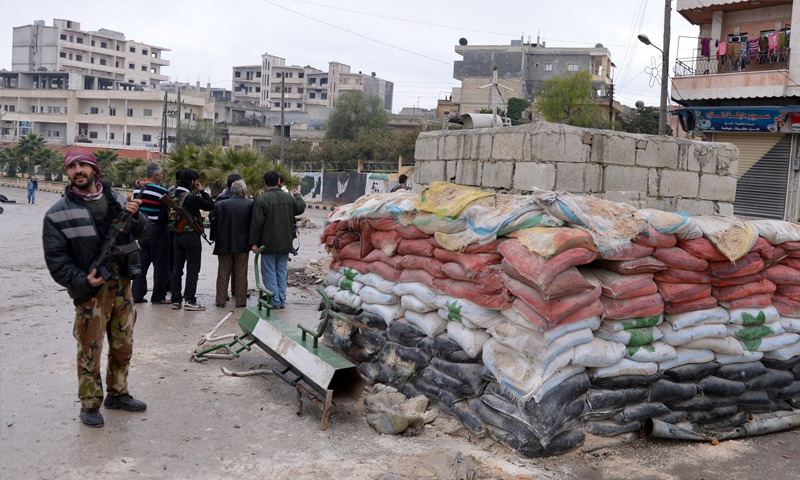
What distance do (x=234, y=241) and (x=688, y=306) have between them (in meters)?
5.48

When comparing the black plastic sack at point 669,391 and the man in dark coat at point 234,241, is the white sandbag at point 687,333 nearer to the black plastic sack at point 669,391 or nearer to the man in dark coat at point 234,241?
the black plastic sack at point 669,391

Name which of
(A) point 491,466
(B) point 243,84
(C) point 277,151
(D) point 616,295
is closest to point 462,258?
(D) point 616,295

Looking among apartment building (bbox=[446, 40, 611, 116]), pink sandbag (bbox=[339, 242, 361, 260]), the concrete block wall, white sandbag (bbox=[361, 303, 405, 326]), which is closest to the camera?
white sandbag (bbox=[361, 303, 405, 326])

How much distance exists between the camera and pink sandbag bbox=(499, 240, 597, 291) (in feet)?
13.7

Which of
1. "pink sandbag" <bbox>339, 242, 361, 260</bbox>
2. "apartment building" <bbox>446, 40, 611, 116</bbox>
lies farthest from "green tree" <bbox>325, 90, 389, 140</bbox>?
"pink sandbag" <bbox>339, 242, 361, 260</bbox>

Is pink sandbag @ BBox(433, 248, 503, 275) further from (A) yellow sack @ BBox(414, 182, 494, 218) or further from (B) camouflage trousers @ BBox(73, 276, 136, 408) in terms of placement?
(B) camouflage trousers @ BBox(73, 276, 136, 408)

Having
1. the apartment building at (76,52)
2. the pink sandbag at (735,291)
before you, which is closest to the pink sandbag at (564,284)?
the pink sandbag at (735,291)

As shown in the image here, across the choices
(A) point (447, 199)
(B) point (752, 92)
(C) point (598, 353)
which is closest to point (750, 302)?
(C) point (598, 353)

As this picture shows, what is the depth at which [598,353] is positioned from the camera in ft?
14.6

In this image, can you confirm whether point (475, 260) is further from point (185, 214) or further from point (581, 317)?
point (185, 214)

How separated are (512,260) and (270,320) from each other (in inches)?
93.3

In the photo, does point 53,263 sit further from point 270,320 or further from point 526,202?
point 526,202

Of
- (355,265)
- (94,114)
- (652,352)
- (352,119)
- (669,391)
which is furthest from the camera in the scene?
(94,114)

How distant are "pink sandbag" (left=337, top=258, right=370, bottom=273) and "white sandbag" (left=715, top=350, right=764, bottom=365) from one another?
3.07m
